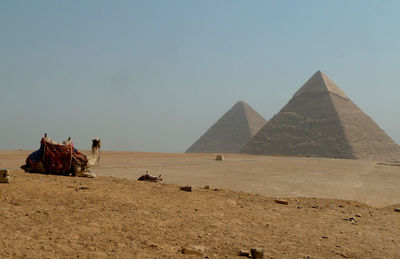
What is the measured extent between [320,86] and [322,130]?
1757 centimetres

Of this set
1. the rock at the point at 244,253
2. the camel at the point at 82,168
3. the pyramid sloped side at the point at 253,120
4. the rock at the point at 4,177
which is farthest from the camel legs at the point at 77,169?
the pyramid sloped side at the point at 253,120

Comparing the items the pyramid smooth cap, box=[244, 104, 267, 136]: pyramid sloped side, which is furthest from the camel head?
box=[244, 104, 267, 136]: pyramid sloped side

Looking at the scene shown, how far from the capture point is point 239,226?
5.83 m

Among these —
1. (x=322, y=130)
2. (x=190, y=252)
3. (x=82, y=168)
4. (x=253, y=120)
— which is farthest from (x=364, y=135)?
(x=190, y=252)

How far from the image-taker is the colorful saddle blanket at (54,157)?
26.1 feet

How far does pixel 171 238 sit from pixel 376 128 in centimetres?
11029

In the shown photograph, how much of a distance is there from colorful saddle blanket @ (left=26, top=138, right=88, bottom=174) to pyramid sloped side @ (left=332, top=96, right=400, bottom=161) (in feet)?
280

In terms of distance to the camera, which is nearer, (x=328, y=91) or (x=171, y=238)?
(x=171, y=238)

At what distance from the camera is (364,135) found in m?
98.8

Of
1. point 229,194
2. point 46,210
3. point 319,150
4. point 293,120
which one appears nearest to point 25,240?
point 46,210

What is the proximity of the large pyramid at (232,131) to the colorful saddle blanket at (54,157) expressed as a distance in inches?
4368

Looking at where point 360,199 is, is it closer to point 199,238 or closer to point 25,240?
point 199,238

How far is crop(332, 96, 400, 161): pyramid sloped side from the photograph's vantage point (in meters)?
91.0

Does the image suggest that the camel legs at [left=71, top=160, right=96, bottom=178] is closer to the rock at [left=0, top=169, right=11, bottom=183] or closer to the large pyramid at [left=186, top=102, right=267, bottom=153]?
the rock at [left=0, top=169, right=11, bottom=183]
